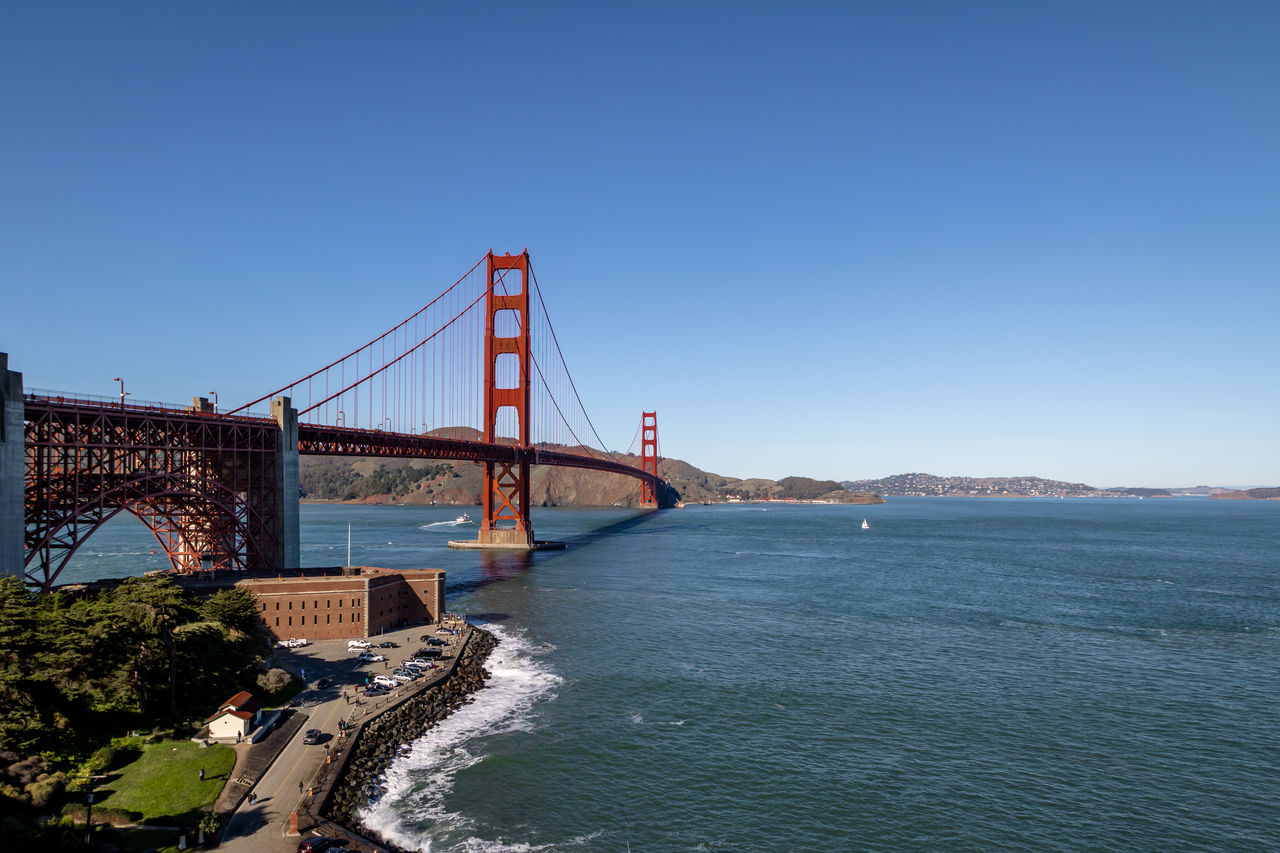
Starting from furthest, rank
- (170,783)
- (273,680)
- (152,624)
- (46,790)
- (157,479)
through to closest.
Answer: (157,479)
(273,680)
(152,624)
(170,783)
(46,790)

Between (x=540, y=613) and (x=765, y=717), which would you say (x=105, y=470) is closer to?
(x=540, y=613)

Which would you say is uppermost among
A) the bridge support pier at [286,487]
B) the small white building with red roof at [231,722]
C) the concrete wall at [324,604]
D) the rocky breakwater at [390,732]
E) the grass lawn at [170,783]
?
the bridge support pier at [286,487]

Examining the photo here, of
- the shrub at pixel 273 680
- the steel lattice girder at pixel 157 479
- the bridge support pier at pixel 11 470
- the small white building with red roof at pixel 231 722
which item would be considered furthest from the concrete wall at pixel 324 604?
the small white building with red roof at pixel 231 722

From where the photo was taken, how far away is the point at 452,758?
104 ft

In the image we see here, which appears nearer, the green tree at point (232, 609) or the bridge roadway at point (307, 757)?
the bridge roadway at point (307, 757)

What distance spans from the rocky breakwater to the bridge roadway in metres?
0.56

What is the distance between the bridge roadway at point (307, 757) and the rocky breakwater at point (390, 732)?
0.56 metres

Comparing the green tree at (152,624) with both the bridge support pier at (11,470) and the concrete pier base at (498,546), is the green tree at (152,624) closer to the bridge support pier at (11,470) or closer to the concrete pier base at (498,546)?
the bridge support pier at (11,470)

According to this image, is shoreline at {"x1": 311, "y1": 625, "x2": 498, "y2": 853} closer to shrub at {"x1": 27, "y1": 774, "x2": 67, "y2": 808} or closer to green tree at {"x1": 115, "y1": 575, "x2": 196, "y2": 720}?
shrub at {"x1": 27, "y1": 774, "x2": 67, "y2": 808}

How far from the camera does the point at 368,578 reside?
1975 inches

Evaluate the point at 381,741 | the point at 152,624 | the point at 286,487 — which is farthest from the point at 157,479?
the point at 381,741

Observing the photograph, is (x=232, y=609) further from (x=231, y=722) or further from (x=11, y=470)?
(x=11, y=470)

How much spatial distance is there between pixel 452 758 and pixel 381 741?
361cm

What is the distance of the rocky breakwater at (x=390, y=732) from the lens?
27.1 meters
